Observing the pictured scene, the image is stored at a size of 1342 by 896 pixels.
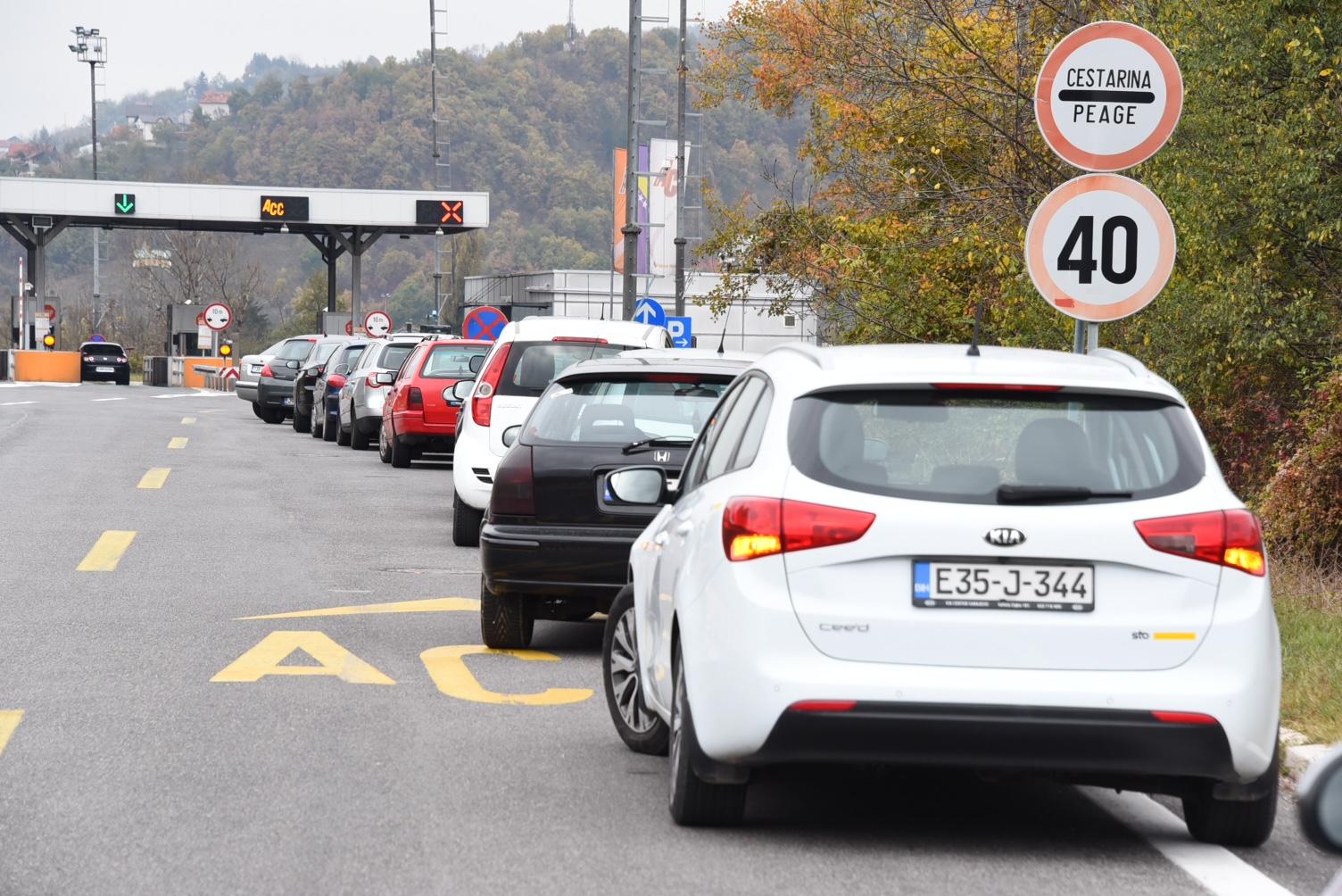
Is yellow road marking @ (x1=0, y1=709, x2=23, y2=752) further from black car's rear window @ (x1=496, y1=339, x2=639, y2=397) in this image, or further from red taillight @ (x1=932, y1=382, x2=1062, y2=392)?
black car's rear window @ (x1=496, y1=339, x2=639, y2=397)

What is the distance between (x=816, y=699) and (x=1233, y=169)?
29.3 ft

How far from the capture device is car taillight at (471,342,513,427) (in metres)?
15.3

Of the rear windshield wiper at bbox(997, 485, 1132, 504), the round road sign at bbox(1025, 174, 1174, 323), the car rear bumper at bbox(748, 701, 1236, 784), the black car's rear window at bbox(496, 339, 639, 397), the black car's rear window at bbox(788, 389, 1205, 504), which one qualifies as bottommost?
the car rear bumper at bbox(748, 701, 1236, 784)

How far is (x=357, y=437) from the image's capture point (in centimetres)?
2919

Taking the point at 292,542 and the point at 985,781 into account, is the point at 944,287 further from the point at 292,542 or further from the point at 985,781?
the point at 985,781

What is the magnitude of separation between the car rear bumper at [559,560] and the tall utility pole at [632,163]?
2421cm

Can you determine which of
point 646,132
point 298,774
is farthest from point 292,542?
point 646,132

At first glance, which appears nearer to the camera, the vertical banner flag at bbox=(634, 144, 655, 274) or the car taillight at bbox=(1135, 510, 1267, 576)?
the car taillight at bbox=(1135, 510, 1267, 576)

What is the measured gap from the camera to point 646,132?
4904 inches

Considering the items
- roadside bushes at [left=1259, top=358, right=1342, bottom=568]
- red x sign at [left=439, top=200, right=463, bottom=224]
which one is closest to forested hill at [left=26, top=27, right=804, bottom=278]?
red x sign at [left=439, top=200, right=463, bottom=224]

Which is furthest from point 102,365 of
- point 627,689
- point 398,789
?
point 398,789

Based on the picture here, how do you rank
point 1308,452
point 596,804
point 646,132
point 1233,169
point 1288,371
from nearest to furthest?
point 596,804, point 1308,452, point 1233,169, point 1288,371, point 646,132

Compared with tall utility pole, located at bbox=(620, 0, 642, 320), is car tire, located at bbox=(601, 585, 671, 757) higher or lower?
lower

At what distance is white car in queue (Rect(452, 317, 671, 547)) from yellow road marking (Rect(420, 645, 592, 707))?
4866 mm
